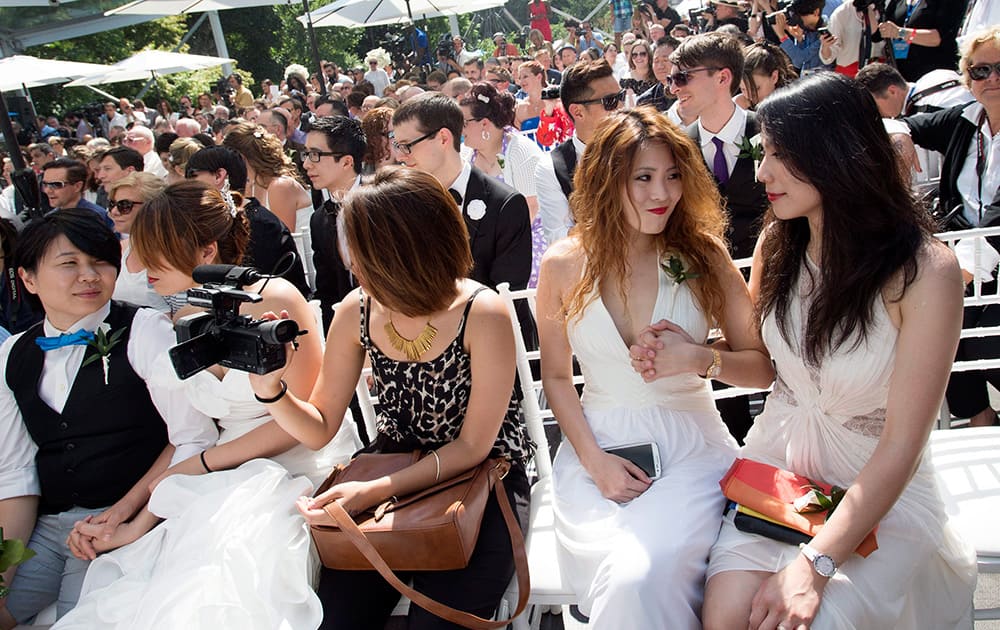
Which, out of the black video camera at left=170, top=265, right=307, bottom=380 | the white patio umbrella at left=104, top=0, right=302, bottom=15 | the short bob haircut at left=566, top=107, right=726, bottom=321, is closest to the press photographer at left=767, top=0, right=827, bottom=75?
the short bob haircut at left=566, top=107, right=726, bottom=321

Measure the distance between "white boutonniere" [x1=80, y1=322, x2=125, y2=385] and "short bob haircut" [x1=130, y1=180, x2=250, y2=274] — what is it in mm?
297

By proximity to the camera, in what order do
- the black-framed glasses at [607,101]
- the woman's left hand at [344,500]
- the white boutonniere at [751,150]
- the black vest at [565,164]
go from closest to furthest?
A: the woman's left hand at [344,500]
the white boutonniere at [751,150]
the black vest at [565,164]
the black-framed glasses at [607,101]

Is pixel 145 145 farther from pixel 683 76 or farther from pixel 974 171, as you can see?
pixel 974 171

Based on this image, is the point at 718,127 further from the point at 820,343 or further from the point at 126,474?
the point at 126,474

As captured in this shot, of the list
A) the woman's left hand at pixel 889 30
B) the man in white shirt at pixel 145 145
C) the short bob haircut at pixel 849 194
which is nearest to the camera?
the short bob haircut at pixel 849 194

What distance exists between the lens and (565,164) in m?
4.52

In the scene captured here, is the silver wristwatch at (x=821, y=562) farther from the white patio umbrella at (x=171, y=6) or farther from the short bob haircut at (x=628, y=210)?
the white patio umbrella at (x=171, y=6)

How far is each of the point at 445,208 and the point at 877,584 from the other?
1.66 m

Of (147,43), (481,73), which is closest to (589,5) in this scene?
(147,43)

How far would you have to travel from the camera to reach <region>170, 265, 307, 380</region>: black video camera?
2.01 metres

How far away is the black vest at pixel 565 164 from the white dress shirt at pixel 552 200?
0.07 ft

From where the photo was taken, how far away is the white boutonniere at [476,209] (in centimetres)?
384

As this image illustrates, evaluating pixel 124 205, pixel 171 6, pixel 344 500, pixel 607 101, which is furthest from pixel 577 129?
pixel 171 6

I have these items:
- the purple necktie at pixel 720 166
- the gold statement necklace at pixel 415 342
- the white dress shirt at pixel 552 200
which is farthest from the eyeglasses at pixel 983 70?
the gold statement necklace at pixel 415 342
